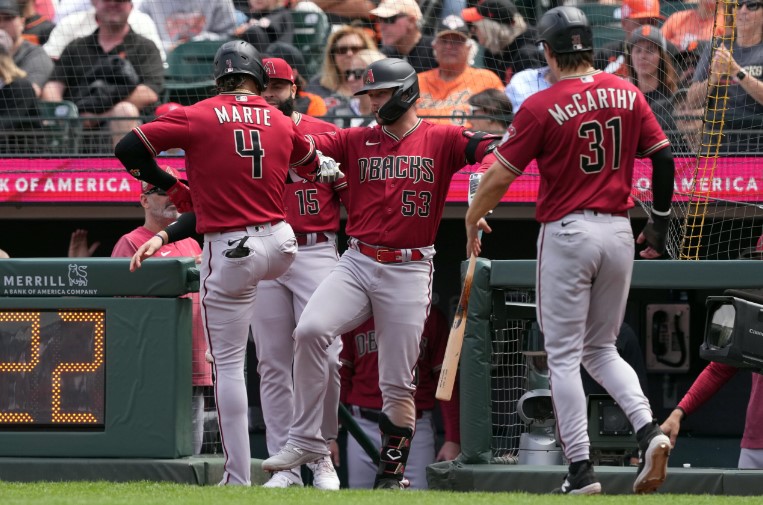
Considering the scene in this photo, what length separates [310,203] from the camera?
5312mm

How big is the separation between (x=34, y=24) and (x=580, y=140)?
6.09 metres

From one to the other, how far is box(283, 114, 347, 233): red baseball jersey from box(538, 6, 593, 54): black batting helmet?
4.73 ft

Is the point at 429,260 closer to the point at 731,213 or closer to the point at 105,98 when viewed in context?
the point at 731,213

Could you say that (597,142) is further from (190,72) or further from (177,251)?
(190,72)

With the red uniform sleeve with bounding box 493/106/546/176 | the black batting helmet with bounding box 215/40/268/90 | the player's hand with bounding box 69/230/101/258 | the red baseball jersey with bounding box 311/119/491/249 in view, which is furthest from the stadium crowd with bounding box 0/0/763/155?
the red uniform sleeve with bounding box 493/106/546/176

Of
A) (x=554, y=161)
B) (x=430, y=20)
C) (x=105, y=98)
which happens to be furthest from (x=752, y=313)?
(x=105, y=98)

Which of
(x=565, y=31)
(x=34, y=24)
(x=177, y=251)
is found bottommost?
(x=177, y=251)

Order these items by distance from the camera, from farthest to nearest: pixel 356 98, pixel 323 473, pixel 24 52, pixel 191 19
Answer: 1. pixel 191 19
2. pixel 24 52
3. pixel 356 98
4. pixel 323 473

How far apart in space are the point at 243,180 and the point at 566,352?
4.62ft

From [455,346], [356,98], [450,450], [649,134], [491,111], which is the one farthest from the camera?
[356,98]

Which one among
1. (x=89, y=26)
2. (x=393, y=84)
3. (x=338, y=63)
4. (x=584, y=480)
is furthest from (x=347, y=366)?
(x=89, y=26)

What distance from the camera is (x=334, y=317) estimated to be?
4680 millimetres

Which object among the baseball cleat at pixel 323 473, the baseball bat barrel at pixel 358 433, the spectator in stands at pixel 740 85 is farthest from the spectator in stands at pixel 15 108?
the spectator in stands at pixel 740 85

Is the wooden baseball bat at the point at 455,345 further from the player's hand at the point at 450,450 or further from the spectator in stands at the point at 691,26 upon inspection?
the spectator in stands at the point at 691,26
